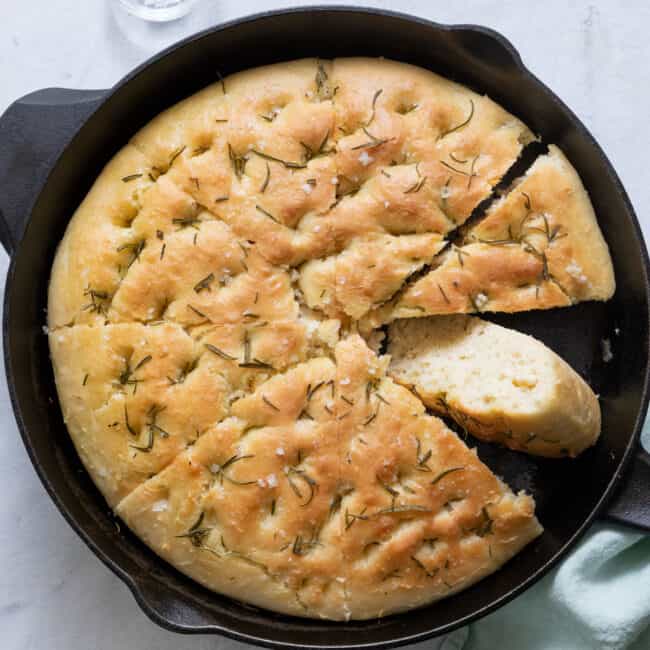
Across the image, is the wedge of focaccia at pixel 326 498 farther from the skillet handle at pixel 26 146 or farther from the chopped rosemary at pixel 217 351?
the skillet handle at pixel 26 146

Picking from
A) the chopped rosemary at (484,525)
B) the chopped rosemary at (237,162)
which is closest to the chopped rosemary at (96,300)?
the chopped rosemary at (237,162)

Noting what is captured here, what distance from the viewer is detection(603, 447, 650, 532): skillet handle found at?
3.56m

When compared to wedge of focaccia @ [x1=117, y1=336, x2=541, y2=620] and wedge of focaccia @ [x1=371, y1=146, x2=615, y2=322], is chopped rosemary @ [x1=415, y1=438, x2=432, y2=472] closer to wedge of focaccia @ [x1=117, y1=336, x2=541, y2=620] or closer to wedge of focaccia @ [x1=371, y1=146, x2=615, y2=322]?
wedge of focaccia @ [x1=117, y1=336, x2=541, y2=620]

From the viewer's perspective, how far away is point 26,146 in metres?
3.55

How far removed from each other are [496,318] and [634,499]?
2.70 ft

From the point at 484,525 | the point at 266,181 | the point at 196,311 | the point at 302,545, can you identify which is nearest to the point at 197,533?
the point at 302,545

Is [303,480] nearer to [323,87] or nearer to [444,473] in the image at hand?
[444,473]

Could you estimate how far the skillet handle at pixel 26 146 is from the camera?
353cm

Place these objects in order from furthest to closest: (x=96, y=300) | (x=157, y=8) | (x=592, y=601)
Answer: (x=157, y=8), (x=592, y=601), (x=96, y=300)

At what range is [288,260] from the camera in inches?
134

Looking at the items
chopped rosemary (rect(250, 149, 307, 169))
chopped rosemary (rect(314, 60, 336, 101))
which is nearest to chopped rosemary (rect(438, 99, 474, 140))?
chopped rosemary (rect(314, 60, 336, 101))

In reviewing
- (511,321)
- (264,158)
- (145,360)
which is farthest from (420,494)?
(264,158)

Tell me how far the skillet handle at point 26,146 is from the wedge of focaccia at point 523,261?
130 centimetres

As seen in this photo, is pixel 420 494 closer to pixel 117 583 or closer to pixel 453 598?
pixel 453 598
